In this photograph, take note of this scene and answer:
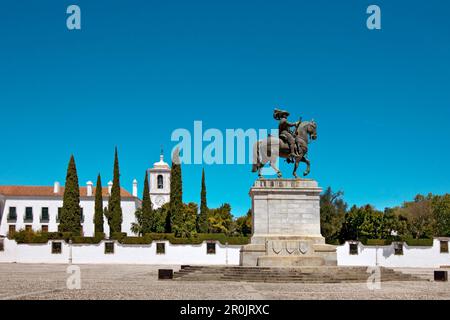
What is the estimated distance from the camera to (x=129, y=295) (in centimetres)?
1360

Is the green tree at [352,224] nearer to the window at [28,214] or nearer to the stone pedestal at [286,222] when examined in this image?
the stone pedestal at [286,222]

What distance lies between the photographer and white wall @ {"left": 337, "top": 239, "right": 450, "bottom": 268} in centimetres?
3684

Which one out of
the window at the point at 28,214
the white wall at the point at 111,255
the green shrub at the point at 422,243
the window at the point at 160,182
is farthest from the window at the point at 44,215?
the green shrub at the point at 422,243

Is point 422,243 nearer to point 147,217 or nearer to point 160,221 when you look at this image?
point 160,221

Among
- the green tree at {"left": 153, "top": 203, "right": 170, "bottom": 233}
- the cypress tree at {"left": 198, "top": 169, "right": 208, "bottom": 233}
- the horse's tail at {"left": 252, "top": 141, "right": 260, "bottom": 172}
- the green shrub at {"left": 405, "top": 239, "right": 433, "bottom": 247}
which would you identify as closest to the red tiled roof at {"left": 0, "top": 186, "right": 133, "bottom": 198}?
the green tree at {"left": 153, "top": 203, "right": 170, "bottom": 233}

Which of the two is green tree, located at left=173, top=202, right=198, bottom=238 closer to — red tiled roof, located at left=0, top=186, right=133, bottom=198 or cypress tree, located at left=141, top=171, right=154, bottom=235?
cypress tree, located at left=141, top=171, right=154, bottom=235

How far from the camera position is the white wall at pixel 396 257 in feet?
121

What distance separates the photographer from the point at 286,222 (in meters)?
22.0

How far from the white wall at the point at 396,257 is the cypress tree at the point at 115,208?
2419 centimetres

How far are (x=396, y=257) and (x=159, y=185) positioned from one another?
47.5m

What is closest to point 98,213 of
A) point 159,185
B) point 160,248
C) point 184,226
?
point 184,226

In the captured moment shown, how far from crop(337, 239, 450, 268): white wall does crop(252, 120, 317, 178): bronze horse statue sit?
16.2m
